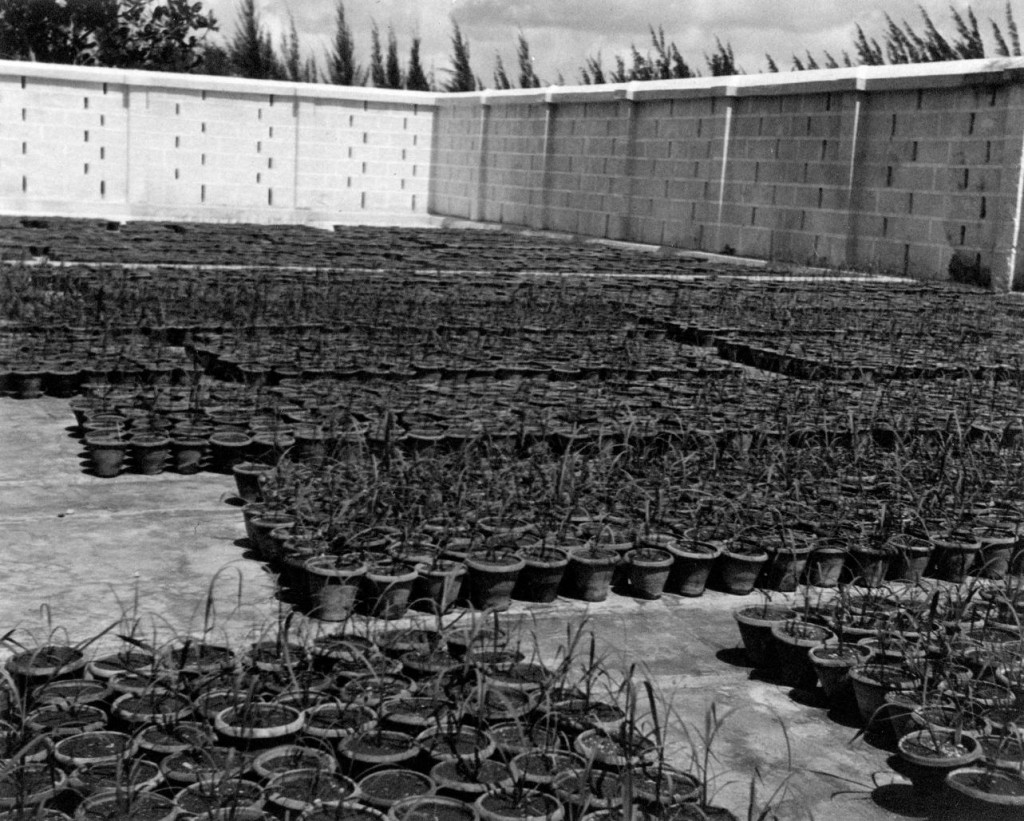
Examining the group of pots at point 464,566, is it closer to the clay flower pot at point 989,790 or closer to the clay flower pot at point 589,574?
the clay flower pot at point 589,574

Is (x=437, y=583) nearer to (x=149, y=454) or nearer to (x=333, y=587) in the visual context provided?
(x=333, y=587)

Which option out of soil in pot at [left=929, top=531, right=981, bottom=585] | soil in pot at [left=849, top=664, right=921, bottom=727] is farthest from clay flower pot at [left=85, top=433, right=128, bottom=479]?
soil in pot at [left=849, top=664, right=921, bottom=727]

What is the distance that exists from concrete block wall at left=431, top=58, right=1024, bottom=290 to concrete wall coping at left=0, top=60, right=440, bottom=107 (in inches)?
101

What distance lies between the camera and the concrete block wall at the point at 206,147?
89.2ft

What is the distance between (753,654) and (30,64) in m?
25.7

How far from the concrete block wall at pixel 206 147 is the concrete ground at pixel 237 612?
2183 cm

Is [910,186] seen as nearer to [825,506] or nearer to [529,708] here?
[825,506]

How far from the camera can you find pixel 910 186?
722 inches

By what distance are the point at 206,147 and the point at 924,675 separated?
26910 mm

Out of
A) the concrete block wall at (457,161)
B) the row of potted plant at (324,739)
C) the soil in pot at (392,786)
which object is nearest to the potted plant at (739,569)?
the row of potted plant at (324,739)

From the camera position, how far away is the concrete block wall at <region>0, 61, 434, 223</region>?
1071 inches

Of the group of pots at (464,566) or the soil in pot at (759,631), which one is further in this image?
the group of pots at (464,566)

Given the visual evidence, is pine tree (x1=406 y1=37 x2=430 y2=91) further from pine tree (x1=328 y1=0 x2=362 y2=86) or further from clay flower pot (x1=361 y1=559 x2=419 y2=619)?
clay flower pot (x1=361 y1=559 x2=419 y2=619)

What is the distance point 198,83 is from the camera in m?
28.4
